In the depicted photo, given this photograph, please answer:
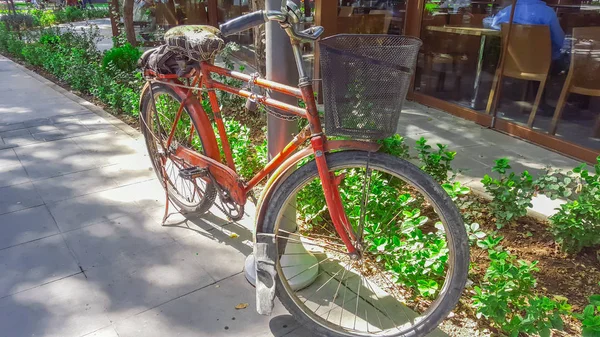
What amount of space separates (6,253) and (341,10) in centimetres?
454

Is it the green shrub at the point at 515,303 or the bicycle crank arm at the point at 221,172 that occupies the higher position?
the bicycle crank arm at the point at 221,172

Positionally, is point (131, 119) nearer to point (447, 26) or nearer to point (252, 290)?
point (252, 290)

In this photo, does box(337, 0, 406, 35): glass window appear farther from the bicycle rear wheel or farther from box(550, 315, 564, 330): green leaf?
box(550, 315, 564, 330): green leaf

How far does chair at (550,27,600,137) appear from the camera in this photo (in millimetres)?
4160

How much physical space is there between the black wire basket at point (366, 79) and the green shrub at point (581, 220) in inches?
55.0

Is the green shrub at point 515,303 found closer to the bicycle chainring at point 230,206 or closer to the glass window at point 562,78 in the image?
the bicycle chainring at point 230,206

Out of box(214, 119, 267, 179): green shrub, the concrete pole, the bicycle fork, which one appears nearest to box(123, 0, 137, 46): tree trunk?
box(214, 119, 267, 179): green shrub

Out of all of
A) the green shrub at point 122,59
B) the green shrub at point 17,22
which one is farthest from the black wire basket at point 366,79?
the green shrub at point 17,22

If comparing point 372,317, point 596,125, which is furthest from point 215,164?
point 596,125

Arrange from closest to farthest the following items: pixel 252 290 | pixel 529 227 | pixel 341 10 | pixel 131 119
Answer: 1. pixel 252 290
2. pixel 529 227
3. pixel 131 119
4. pixel 341 10

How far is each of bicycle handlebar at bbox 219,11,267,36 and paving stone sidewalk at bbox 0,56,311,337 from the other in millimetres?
1377

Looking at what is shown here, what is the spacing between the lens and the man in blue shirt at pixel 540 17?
4.50 m

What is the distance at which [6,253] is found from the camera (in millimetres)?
2809

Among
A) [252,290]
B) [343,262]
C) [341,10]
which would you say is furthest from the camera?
[341,10]
